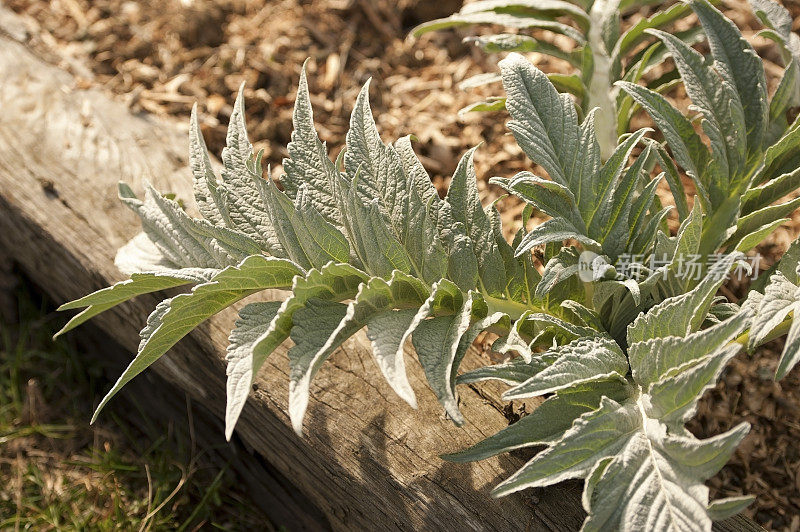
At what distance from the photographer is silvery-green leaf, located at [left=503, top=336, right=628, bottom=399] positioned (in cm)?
125

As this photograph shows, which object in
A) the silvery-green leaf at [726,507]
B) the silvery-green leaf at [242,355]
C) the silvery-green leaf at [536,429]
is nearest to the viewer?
the silvery-green leaf at [726,507]

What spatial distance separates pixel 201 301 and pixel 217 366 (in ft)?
1.64

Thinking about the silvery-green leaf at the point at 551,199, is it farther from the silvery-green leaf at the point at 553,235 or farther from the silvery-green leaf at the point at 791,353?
the silvery-green leaf at the point at 791,353

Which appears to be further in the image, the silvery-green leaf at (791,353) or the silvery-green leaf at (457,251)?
the silvery-green leaf at (457,251)

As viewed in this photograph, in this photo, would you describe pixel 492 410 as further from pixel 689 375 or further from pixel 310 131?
pixel 310 131

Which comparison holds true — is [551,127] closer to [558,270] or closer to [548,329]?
[558,270]

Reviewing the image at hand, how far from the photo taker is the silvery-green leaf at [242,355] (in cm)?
Answer: 123

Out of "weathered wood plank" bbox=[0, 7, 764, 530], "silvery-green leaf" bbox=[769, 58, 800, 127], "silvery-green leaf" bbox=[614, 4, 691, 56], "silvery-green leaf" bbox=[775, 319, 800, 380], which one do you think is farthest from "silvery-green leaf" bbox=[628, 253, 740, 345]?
"silvery-green leaf" bbox=[614, 4, 691, 56]

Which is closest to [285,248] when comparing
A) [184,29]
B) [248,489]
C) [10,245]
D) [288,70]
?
[248,489]

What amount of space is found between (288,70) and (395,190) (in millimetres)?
1555

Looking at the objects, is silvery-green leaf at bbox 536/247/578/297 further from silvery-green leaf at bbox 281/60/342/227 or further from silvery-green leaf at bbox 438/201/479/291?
silvery-green leaf at bbox 281/60/342/227

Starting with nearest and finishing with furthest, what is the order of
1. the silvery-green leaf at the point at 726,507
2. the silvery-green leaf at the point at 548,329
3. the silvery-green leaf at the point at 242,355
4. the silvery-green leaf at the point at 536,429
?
the silvery-green leaf at the point at 726,507 < the silvery-green leaf at the point at 242,355 < the silvery-green leaf at the point at 536,429 < the silvery-green leaf at the point at 548,329

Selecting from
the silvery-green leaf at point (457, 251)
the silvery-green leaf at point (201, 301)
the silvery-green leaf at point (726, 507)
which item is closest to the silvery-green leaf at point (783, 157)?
the silvery-green leaf at point (457, 251)

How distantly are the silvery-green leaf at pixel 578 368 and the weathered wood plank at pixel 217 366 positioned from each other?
0.91 ft
